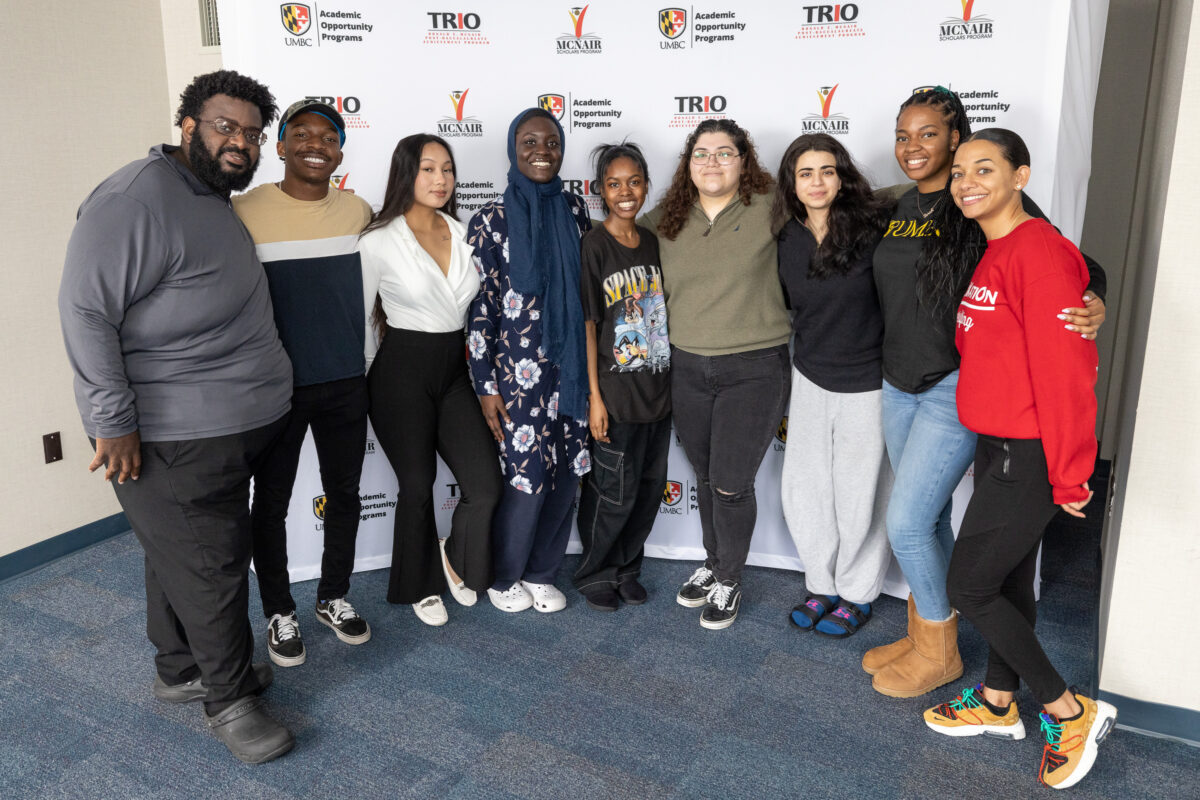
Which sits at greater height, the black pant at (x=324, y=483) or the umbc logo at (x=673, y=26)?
the umbc logo at (x=673, y=26)

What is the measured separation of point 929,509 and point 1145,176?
2392 mm

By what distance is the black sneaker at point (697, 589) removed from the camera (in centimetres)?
292

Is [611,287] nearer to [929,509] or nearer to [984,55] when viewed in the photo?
[929,509]

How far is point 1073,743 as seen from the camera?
2027 mm

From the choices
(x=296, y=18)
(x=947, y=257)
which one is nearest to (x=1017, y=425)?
(x=947, y=257)

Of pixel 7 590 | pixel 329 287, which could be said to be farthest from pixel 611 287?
pixel 7 590

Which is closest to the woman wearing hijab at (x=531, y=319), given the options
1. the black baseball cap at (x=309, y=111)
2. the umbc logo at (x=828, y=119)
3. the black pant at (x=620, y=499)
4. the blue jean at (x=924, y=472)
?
the black pant at (x=620, y=499)

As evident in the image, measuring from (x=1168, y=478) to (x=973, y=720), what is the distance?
790 mm

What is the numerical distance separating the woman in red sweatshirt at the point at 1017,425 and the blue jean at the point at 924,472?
0.12 meters

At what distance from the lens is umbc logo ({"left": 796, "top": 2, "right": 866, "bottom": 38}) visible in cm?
280

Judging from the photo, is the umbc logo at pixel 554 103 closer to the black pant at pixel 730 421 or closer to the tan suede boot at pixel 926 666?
the black pant at pixel 730 421

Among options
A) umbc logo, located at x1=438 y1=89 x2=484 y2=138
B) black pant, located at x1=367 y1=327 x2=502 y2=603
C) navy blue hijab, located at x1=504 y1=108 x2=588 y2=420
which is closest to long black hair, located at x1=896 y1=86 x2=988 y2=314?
navy blue hijab, located at x1=504 y1=108 x2=588 y2=420

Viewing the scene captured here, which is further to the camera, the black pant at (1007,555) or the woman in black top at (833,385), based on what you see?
the woman in black top at (833,385)

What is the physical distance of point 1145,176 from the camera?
3.68m
